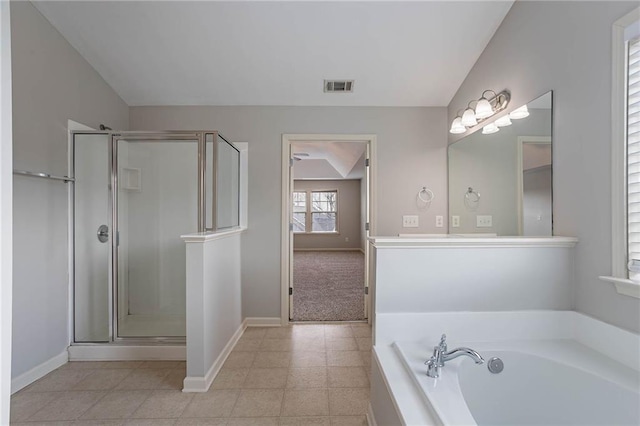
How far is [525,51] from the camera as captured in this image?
6.22 ft

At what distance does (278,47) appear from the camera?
2.36m

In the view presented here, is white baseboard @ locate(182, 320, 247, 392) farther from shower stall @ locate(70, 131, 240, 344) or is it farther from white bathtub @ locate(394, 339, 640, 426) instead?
white bathtub @ locate(394, 339, 640, 426)

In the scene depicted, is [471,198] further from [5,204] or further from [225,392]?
[5,204]

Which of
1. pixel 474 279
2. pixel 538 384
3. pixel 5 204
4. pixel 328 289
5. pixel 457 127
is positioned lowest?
pixel 328 289

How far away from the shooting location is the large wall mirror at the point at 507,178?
1.74 metres

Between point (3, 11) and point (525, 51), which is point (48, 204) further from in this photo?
point (525, 51)

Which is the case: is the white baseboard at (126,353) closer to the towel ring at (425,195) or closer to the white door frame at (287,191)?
the white door frame at (287,191)

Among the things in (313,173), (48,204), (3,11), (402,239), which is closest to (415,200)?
(402,239)

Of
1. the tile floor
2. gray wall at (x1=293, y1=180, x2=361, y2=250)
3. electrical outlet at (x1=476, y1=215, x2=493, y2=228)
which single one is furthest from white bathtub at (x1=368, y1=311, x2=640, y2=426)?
gray wall at (x1=293, y1=180, x2=361, y2=250)

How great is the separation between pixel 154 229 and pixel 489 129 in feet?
10.0

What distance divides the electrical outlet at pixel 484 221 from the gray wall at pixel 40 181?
11.0 feet

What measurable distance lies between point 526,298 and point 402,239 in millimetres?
715

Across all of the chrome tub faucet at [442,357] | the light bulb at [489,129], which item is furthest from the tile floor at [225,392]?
the light bulb at [489,129]

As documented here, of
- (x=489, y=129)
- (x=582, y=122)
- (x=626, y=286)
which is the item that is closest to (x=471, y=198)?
(x=489, y=129)
